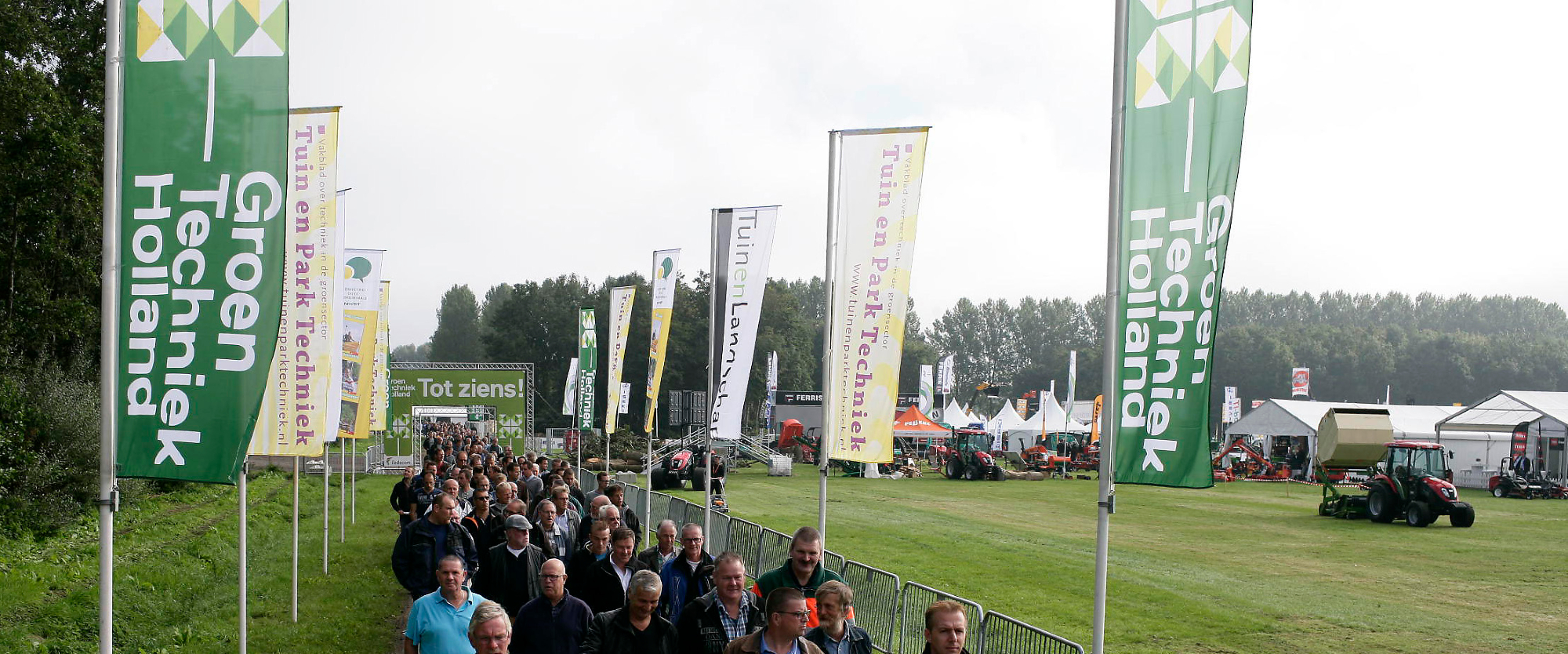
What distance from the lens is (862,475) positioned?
4375cm

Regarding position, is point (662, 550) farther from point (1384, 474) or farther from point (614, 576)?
point (1384, 474)

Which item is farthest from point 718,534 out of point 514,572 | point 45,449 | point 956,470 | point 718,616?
point 956,470

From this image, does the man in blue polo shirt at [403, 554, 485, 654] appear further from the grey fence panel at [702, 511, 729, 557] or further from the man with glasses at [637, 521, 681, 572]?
the grey fence panel at [702, 511, 729, 557]

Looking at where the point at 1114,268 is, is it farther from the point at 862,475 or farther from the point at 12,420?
the point at 862,475

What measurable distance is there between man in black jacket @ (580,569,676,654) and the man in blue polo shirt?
2.62 feet

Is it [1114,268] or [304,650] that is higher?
[1114,268]

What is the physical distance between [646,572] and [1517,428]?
46.8m

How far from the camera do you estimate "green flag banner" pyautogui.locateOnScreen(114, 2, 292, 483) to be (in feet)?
17.9

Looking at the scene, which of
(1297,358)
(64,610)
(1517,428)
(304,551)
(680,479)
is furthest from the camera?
(1297,358)

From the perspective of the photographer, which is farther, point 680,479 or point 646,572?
point 680,479

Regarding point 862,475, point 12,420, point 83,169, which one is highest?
point 83,169

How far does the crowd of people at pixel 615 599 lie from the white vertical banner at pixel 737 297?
5320mm

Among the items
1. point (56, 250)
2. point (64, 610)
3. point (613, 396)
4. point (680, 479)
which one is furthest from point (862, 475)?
point (64, 610)

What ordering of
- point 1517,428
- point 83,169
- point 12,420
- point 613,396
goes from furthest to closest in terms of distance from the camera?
1. point 1517,428
2. point 83,169
3. point 613,396
4. point 12,420
